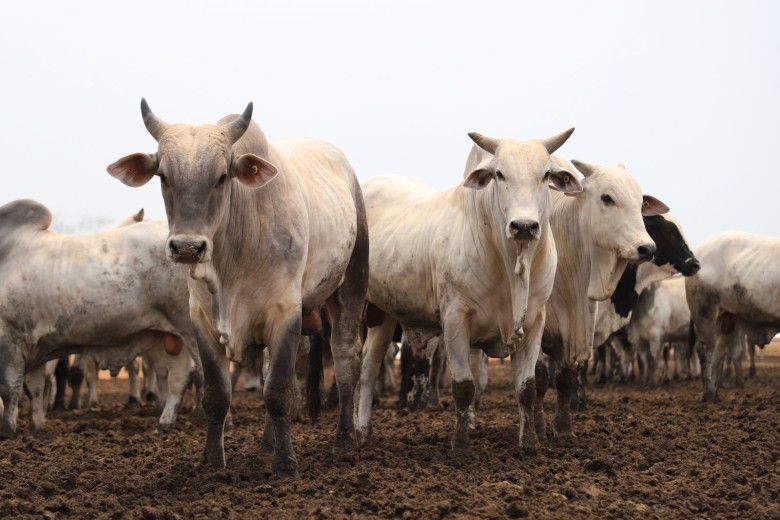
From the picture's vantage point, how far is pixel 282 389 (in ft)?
21.6

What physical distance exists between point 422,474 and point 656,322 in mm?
14595

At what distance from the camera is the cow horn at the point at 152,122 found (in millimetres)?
6719

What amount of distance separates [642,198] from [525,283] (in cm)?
240

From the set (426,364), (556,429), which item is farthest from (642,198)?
(426,364)

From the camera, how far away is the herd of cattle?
6.71m

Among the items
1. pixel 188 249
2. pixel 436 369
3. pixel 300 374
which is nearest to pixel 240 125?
pixel 188 249

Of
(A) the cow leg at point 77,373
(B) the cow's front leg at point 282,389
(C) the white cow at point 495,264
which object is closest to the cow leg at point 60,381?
(A) the cow leg at point 77,373

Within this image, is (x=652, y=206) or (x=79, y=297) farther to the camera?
(x=79, y=297)

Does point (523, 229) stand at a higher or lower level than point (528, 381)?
higher

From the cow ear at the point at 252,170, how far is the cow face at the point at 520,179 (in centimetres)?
175

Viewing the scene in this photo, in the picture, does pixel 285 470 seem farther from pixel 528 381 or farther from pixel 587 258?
pixel 587 258

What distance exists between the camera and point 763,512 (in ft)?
18.5

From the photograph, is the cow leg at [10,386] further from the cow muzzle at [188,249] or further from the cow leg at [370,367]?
the cow muzzle at [188,249]

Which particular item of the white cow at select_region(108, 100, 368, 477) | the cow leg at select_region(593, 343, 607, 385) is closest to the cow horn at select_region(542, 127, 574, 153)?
the white cow at select_region(108, 100, 368, 477)
